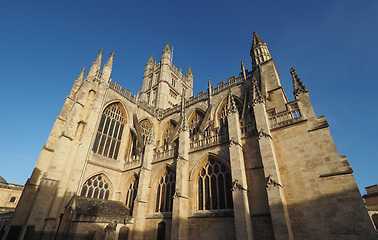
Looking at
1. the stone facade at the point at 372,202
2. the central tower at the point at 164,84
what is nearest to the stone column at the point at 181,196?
the central tower at the point at 164,84

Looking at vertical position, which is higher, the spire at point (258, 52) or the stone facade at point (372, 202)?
the spire at point (258, 52)

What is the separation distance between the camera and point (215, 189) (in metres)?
11.8

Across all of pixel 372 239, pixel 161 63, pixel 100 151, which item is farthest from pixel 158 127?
pixel 372 239

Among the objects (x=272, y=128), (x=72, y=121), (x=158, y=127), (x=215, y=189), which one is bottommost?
(x=215, y=189)

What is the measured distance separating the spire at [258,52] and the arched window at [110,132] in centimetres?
1444

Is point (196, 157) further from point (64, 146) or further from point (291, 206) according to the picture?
point (64, 146)

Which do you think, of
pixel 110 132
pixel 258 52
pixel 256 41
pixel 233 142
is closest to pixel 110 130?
pixel 110 132

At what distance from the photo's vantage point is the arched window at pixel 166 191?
13.6m

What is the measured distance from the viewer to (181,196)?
11.7 m

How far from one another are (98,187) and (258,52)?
60.5ft

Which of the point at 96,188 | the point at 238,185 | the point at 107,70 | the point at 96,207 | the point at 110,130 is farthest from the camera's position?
the point at 107,70

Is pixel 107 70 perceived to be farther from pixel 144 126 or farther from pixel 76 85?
pixel 144 126

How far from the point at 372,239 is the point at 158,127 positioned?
20.1m

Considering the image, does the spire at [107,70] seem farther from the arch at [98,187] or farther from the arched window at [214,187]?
the arched window at [214,187]
